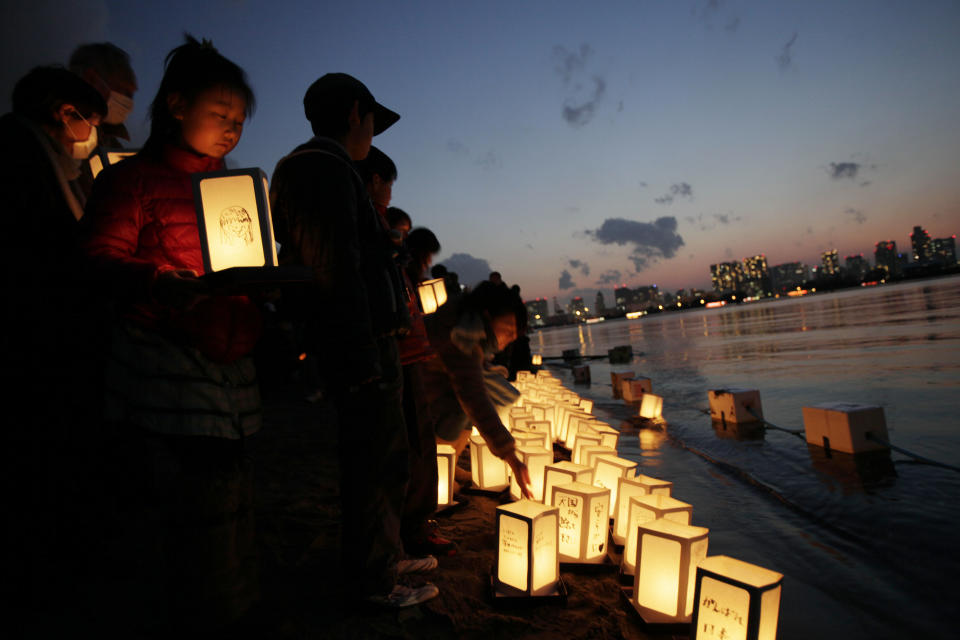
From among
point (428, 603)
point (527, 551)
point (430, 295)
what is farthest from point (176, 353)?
point (430, 295)

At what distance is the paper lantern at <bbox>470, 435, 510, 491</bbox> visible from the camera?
313cm

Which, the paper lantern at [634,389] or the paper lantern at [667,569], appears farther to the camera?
the paper lantern at [634,389]

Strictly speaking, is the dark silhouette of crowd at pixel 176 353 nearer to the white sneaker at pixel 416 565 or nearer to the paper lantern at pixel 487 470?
the white sneaker at pixel 416 565

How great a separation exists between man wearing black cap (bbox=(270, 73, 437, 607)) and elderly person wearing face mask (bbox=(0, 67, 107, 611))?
929 mm

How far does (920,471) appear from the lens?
10.00 feet

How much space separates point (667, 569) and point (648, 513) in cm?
26

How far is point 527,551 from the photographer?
1714 mm

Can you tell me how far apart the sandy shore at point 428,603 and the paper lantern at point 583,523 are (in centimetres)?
9

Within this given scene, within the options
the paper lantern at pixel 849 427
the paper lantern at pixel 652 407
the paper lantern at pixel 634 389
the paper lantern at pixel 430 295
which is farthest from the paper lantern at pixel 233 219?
the paper lantern at pixel 634 389

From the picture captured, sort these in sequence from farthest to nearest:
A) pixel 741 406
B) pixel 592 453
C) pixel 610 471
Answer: pixel 741 406
pixel 592 453
pixel 610 471

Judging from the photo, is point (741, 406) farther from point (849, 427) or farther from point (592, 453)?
point (592, 453)

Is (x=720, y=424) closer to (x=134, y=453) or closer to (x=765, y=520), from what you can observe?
(x=765, y=520)

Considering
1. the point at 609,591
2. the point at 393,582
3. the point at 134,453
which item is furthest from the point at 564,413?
the point at 134,453

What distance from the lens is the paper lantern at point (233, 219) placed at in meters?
1.27
